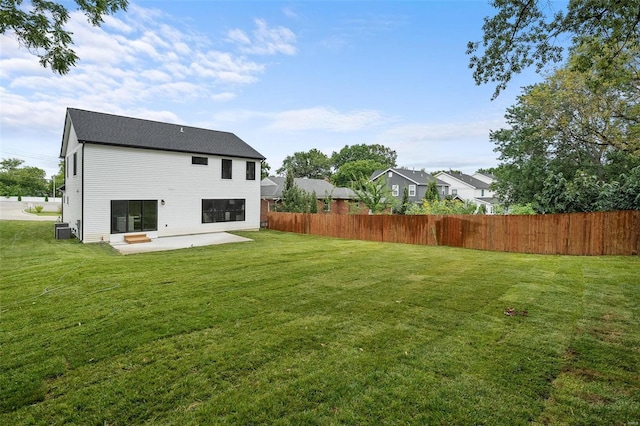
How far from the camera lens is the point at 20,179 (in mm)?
54562

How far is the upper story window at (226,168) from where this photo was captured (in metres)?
18.6

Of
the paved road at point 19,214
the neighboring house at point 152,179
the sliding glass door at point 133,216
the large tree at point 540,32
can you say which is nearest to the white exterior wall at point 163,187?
the neighboring house at point 152,179

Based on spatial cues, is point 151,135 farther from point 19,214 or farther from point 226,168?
point 19,214

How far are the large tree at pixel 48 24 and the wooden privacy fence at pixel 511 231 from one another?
13.0 m

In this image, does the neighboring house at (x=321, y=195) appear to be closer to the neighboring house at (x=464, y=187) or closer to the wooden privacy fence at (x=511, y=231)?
the wooden privacy fence at (x=511, y=231)

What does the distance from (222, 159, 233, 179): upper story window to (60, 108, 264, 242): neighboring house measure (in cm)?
6

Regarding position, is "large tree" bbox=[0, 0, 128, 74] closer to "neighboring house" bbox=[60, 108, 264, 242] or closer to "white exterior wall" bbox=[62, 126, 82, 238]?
"neighboring house" bbox=[60, 108, 264, 242]

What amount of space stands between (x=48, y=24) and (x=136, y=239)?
11.7 m

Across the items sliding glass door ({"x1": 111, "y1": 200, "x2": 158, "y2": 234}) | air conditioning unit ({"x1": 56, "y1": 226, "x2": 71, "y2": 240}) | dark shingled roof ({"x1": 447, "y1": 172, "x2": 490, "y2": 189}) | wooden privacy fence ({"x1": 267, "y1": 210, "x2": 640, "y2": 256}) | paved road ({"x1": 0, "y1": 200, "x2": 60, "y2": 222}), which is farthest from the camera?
dark shingled roof ({"x1": 447, "y1": 172, "x2": 490, "y2": 189})

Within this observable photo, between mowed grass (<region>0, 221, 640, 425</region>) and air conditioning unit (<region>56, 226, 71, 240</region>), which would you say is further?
air conditioning unit (<region>56, 226, 71, 240</region>)

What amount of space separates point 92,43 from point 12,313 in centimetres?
643

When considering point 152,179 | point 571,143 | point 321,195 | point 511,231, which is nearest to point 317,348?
point 511,231

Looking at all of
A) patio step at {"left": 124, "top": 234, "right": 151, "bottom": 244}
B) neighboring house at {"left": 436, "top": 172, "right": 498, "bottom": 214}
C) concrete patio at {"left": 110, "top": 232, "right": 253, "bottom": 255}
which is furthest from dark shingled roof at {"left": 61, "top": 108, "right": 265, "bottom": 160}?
neighboring house at {"left": 436, "top": 172, "right": 498, "bottom": 214}

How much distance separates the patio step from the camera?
14484mm
